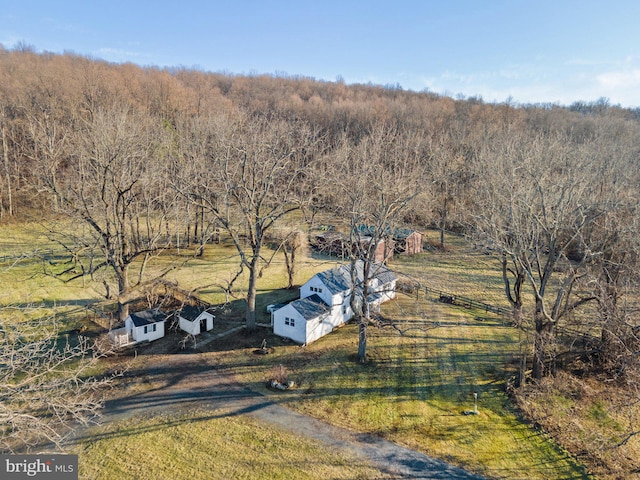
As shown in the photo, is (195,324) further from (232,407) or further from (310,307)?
(232,407)

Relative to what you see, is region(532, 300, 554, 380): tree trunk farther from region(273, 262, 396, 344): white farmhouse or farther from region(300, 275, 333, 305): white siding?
region(300, 275, 333, 305): white siding

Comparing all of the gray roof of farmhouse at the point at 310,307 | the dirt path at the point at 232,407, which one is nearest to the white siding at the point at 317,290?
the gray roof of farmhouse at the point at 310,307

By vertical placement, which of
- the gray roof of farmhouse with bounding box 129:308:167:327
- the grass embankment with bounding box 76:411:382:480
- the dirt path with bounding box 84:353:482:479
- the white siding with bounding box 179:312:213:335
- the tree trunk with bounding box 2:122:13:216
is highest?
the tree trunk with bounding box 2:122:13:216

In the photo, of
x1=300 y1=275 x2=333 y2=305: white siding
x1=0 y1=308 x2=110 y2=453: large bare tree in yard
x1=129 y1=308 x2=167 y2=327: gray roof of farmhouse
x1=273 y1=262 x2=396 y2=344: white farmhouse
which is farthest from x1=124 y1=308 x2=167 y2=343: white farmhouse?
x1=300 y1=275 x2=333 y2=305: white siding

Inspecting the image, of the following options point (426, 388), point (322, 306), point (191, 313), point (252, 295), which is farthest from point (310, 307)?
point (426, 388)

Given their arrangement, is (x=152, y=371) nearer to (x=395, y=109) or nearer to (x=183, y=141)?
(x=183, y=141)

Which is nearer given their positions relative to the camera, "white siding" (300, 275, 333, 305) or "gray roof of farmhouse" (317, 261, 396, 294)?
"white siding" (300, 275, 333, 305)

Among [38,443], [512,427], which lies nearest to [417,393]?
[512,427]
